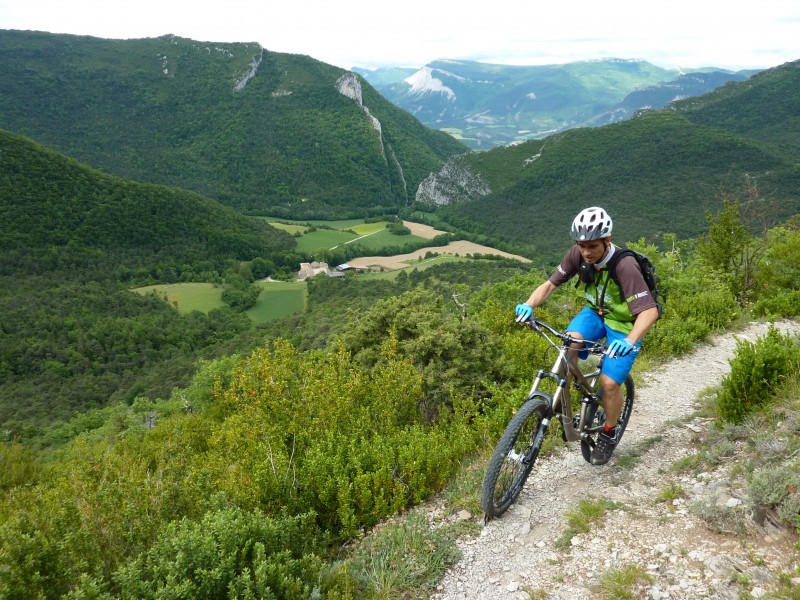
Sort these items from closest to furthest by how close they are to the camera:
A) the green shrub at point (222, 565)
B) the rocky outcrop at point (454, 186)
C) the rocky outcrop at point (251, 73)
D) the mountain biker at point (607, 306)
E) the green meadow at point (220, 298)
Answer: the green shrub at point (222, 565)
the mountain biker at point (607, 306)
the green meadow at point (220, 298)
the rocky outcrop at point (454, 186)
the rocky outcrop at point (251, 73)

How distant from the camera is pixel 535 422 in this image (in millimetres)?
3990

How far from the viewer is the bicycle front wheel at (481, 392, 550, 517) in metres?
3.69

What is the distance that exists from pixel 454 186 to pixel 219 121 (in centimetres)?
9087

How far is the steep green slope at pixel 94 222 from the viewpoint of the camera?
72.8 metres

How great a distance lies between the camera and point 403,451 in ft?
14.8

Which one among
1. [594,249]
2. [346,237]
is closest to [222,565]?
[594,249]

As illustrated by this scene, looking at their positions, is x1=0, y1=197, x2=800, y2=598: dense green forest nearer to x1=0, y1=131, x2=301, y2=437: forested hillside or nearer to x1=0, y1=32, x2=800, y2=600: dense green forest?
x1=0, y1=32, x2=800, y2=600: dense green forest

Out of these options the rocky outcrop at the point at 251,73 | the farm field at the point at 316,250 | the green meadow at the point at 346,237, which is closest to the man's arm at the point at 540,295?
the farm field at the point at 316,250

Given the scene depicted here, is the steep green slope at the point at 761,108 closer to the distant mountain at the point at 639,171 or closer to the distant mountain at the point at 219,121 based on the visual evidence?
the distant mountain at the point at 639,171

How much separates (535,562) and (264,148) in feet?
566

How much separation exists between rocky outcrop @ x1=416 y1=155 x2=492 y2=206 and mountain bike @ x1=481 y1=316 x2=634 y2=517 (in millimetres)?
123902

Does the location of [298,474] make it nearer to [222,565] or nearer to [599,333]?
[222,565]

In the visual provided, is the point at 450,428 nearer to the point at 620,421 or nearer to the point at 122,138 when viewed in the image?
the point at 620,421

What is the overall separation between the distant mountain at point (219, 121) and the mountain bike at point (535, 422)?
13224 cm
